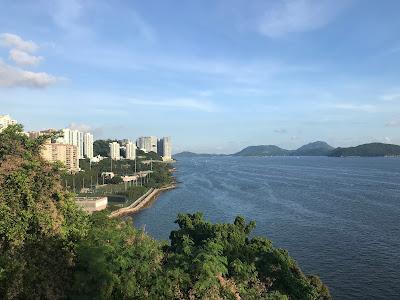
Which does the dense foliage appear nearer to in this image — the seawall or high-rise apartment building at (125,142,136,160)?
the seawall

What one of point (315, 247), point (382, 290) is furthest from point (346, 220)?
point (382, 290)

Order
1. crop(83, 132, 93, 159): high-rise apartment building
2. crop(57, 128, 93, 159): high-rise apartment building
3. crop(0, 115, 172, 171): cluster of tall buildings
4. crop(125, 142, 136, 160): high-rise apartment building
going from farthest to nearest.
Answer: crop(125, 142, 136, 160): high-rise apartment building < crop(83, 132, 93, 159): high-rise apartment building < crop(57, 128, 93, 159): high-rise apartment building < crop(0, 115, 172, 171): cluster of tall buildings

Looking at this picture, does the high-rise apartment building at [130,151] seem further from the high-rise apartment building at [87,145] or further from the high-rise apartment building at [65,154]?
the high-rise apartment building at [65,154]

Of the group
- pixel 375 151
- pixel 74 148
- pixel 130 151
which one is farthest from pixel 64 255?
pixel 375 151

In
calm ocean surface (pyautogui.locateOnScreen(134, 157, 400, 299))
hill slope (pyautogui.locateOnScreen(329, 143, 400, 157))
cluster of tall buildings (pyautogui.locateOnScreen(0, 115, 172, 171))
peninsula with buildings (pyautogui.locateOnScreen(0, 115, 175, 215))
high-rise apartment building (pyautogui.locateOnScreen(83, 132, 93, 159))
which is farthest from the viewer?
hill slope (pyautogui.locateOnScreen(329, 143, 400, 157))

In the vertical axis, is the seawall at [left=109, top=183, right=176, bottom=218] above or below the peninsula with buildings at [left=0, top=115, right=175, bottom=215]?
below

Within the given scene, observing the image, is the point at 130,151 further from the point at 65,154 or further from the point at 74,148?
the point at 65,154

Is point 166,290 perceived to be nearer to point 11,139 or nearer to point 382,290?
point 11,139

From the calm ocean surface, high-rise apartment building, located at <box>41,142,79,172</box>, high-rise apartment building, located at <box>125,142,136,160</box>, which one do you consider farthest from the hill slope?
high-rise apartment building, located at <box>41,142,79,172</box>
